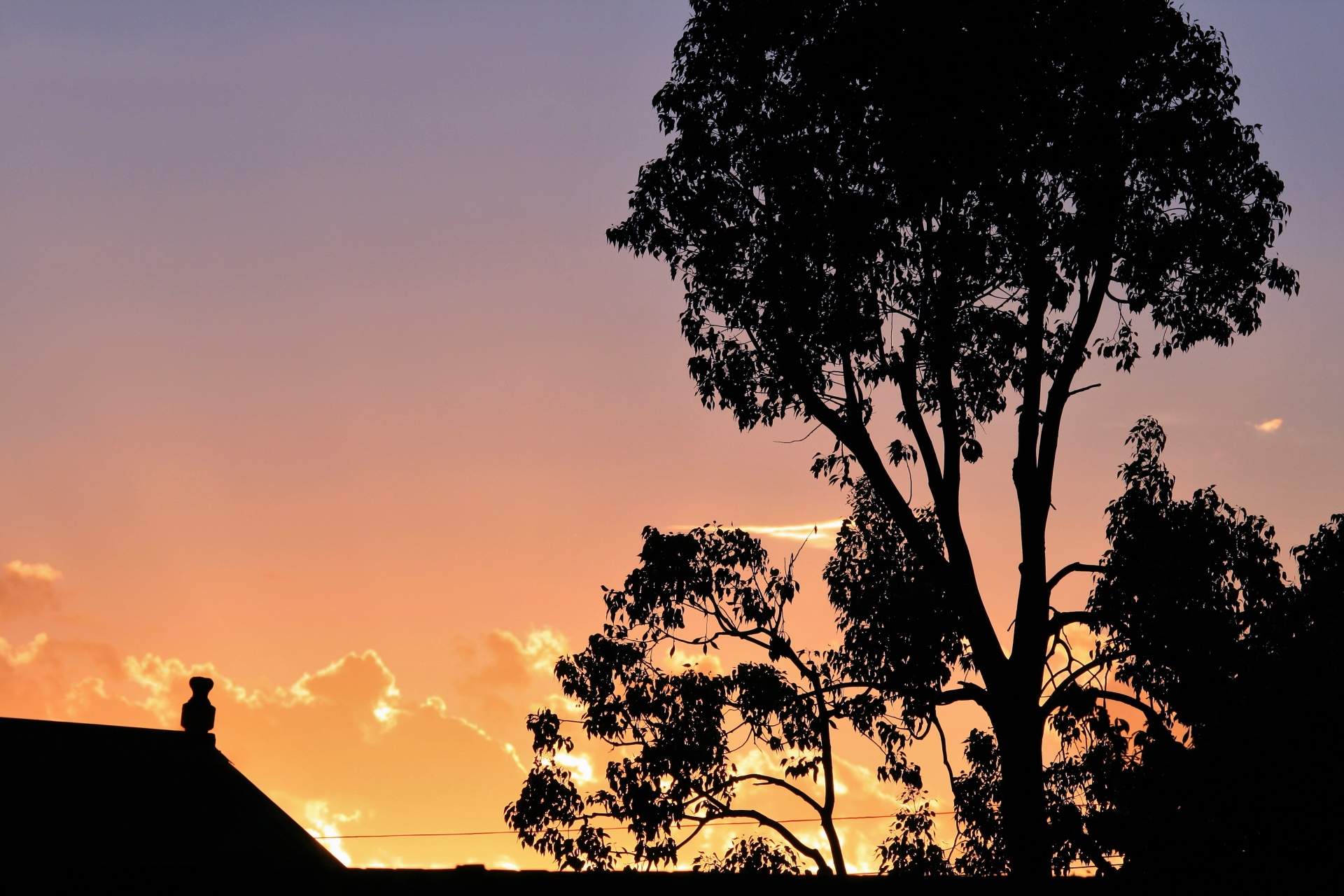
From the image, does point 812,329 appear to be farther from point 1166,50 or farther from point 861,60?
point 1166,50

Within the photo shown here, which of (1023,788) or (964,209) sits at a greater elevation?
(964,209)

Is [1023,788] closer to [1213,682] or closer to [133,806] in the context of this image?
[1213,682]

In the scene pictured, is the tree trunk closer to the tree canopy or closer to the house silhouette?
the tree canopy

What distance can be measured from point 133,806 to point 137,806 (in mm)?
70

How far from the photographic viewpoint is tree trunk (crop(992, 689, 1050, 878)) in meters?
18.6

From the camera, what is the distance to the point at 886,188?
20.9 metres

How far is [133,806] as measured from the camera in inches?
632

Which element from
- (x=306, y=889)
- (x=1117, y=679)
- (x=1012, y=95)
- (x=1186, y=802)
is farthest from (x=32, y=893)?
(x=1012, y=95)

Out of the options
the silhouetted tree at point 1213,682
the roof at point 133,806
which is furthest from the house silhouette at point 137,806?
the silhouetted tree at point 1213,682

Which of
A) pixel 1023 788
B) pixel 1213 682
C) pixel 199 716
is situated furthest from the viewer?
pixel 1023 788

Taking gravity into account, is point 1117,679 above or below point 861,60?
below

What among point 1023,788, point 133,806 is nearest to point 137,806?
point 133,806

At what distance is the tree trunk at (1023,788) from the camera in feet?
60.9

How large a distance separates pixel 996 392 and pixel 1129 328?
259cm
